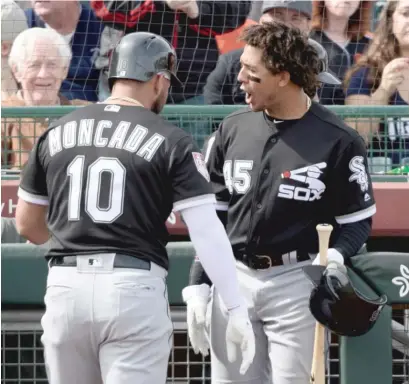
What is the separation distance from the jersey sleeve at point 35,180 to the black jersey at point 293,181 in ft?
2.15

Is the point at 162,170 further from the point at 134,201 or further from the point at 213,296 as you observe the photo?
the point at 213,296

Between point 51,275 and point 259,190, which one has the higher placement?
point 259,190

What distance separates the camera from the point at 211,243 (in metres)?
2.90

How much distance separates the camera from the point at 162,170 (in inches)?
114

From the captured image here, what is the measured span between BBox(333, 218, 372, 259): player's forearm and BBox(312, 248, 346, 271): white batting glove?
0.17 feet

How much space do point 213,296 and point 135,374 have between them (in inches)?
22.8

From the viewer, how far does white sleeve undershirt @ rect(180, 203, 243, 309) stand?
2902 mm

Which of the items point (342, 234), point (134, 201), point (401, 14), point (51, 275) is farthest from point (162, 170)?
point (401, 14)

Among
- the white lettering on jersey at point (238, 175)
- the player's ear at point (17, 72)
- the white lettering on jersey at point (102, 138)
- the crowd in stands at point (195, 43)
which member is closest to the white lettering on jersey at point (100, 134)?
the white lettering on jersey at point (102, 138)

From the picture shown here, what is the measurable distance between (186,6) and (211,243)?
3772 millimetres

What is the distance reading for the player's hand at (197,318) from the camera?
3.22 metres

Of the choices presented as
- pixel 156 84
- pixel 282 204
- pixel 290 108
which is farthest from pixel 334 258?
pixel 156 84

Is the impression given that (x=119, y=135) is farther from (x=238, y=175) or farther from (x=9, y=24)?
(x=9, y=24)

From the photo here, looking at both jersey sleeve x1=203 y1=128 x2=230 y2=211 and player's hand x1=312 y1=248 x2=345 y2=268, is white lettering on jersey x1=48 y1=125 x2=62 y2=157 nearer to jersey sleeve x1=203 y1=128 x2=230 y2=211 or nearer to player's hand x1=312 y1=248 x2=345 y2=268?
jersey sleeve x1=203 y1=128 x2=230 y2=211
